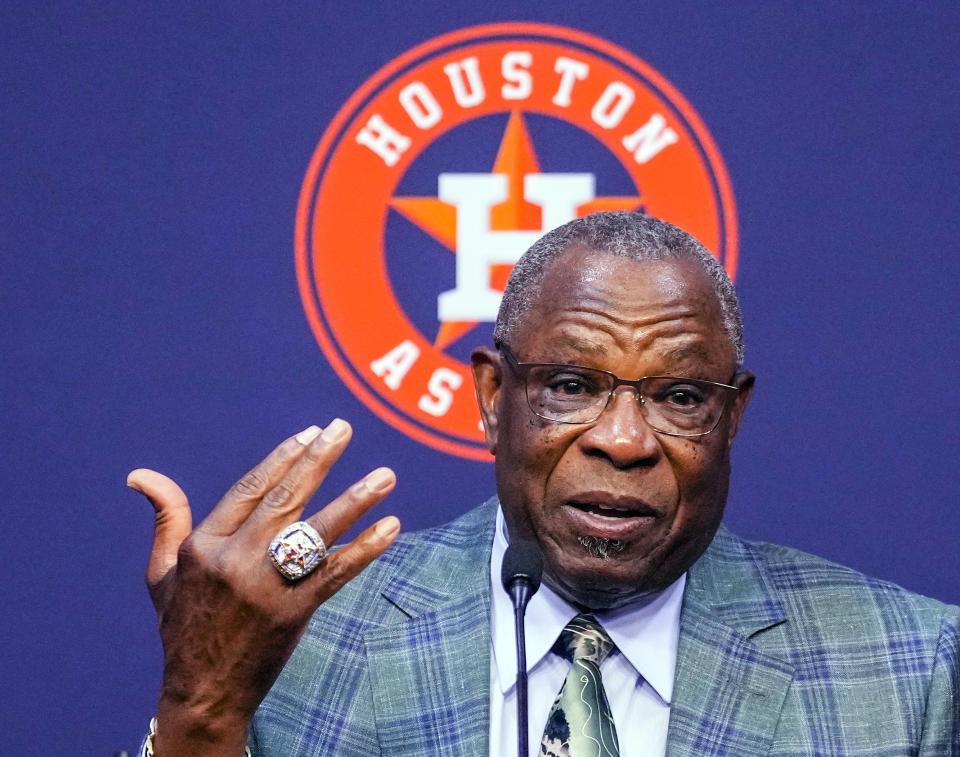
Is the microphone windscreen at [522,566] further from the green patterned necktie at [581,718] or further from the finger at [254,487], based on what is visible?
the green patterned necktie at [581,718]

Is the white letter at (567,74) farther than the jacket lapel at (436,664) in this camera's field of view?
Yes

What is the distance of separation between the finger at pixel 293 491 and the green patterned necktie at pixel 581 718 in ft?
1.62

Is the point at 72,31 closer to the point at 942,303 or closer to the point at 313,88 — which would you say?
the point at 313,88

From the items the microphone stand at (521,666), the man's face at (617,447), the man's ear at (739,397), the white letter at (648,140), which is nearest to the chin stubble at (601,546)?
the man's face at (617,447)

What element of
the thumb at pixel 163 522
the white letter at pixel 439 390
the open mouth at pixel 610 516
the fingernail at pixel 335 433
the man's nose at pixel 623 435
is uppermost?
the white letter at pixel 439 390

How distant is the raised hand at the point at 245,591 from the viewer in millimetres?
1146

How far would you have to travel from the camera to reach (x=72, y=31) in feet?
7.04

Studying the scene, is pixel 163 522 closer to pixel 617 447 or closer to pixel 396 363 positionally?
pixel 617 447

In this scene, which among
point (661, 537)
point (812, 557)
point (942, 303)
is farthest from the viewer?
point (942, 303)

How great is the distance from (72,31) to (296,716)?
4.27 feet

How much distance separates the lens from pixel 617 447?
1.46m

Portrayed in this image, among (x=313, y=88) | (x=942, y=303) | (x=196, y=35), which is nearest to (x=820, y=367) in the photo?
(x=942, y=303)

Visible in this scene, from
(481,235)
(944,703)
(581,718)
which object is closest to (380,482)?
(581,718)

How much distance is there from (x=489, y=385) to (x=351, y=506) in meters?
0.57
